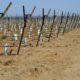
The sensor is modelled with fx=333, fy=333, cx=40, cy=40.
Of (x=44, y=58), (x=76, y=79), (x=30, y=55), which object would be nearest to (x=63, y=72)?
(x=76, y=79)

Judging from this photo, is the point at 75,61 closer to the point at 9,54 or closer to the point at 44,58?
the point at 44,58

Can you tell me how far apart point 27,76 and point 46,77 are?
612 mm

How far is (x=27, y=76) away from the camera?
1061 centimetres

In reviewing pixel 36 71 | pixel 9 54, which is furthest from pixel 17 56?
pixel 36 71

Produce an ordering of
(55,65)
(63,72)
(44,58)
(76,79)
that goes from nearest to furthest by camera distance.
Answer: (76,79) < (63,72) < (55,65) < (44,58)

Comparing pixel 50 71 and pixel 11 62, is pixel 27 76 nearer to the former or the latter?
pixel 50 71

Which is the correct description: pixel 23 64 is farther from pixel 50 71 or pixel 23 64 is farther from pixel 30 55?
pixel 30 55

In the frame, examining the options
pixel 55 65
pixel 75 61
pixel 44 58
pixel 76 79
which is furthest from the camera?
pixel 44 58

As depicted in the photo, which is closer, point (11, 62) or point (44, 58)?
point (11, 62)

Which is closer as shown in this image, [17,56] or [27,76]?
[27,76]

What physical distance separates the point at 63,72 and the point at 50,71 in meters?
0.48

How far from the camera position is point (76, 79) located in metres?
10.1

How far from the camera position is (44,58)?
1468cm

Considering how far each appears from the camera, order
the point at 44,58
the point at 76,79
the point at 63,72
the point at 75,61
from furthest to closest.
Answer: the point at 44,58 < the point at 75,61 < the point at 63,72 < the point at 76,79
